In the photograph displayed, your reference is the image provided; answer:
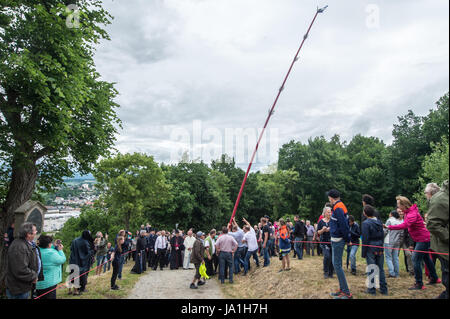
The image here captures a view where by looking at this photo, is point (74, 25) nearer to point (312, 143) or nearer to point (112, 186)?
point (112, 186)

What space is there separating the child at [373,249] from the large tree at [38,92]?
10078 millimetres

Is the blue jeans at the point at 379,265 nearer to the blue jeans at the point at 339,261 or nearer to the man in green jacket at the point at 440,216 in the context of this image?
the blue jeans at the point at 339,261

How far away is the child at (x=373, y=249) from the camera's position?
6628 mm

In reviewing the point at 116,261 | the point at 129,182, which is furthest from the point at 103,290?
the point at 129,182

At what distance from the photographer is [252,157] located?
24.1 ft

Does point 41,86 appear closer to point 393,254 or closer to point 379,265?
point 379,265

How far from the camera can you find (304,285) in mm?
8164

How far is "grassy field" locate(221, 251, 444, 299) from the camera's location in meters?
6.59

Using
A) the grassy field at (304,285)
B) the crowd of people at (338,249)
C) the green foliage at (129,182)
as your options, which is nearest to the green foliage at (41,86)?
the crowd of people at (338,249)

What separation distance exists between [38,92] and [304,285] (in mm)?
10607

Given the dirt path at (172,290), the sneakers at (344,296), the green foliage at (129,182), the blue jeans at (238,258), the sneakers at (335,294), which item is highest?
the green foliage at (129,182)

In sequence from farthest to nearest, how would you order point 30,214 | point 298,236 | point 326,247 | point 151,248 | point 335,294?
point 151,248 → point 298,236 → point 30,214 → point 326,247 → point 335,294

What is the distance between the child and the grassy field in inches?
10.0
